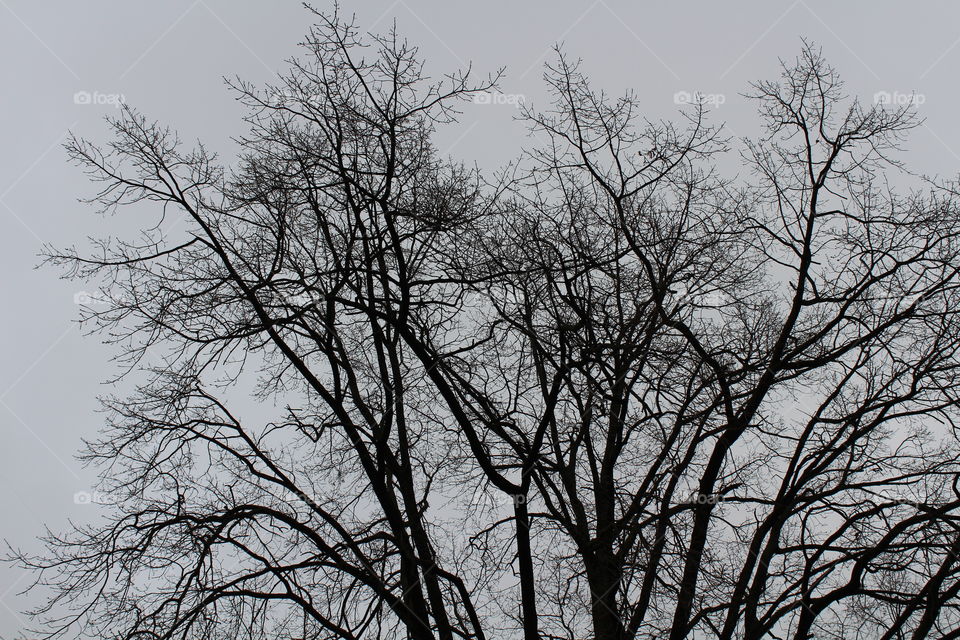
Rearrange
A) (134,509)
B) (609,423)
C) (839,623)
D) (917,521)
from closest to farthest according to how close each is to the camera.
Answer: (917,521) → (134,509) → (839,623) → (609,423)

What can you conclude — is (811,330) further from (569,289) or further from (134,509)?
(134,509)

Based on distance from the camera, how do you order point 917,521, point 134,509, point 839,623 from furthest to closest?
1. point 839,623
2. point 134,509
3. point 917,521

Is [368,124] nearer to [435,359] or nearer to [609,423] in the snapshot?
[435,359]

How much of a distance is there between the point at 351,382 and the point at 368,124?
282 cm

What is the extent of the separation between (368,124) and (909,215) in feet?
20.4

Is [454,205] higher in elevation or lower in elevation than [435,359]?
higher

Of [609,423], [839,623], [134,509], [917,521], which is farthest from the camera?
[609,423]

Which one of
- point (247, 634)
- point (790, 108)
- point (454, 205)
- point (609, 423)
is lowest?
point (247, 634)

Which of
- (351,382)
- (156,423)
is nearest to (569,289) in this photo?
(351,382)

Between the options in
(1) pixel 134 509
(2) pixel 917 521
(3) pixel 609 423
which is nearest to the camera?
(2) pixel 917 521

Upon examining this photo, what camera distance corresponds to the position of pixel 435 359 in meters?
8.83

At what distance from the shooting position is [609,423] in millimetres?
10148

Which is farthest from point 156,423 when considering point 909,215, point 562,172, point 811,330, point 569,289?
point 909,215

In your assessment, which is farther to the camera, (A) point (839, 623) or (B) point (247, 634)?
(A) point (839, 623)
